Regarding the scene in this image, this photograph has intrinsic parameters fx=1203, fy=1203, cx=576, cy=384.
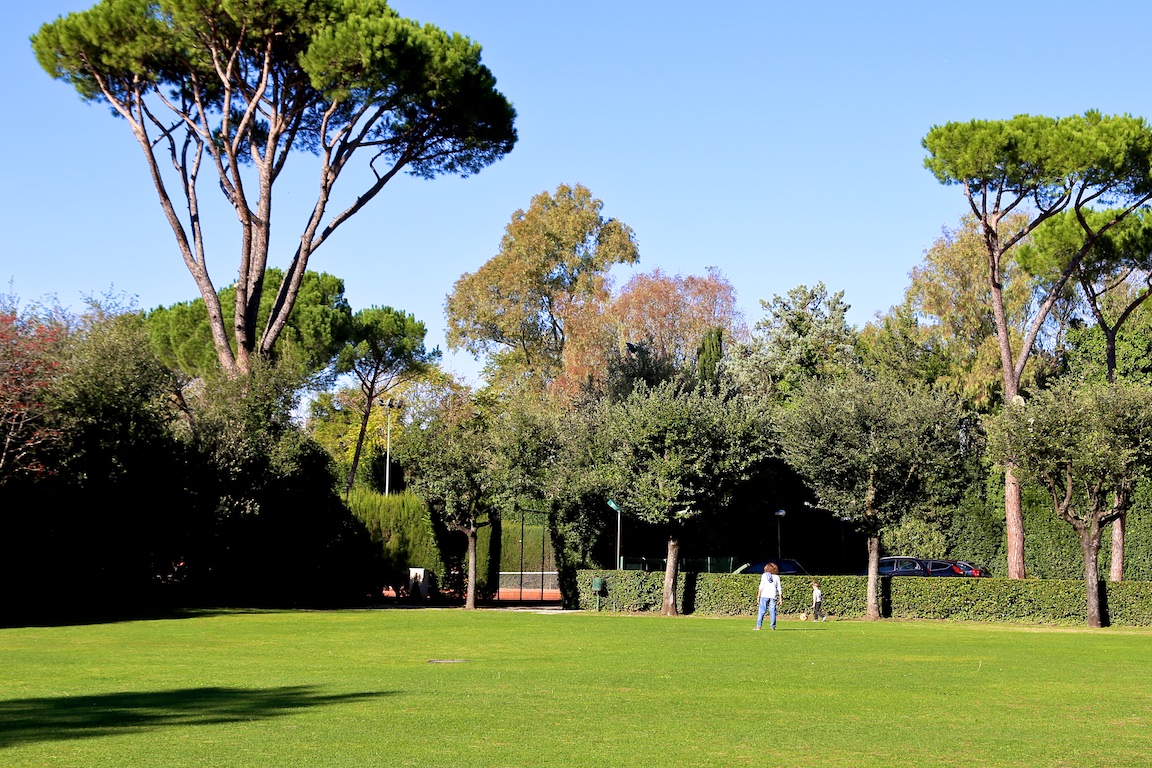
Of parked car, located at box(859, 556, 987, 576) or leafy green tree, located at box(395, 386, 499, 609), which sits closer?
leafy green tree, located at box(395, 386, 499, 609)

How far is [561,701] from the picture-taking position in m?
12.5

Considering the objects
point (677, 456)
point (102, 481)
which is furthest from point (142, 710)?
point (677, 456)

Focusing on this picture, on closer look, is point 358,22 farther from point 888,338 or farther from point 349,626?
point 888,338

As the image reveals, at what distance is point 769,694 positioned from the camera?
13.4m

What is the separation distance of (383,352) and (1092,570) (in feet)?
142

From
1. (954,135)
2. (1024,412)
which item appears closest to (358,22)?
(954,135)

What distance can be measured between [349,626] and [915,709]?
678 inches

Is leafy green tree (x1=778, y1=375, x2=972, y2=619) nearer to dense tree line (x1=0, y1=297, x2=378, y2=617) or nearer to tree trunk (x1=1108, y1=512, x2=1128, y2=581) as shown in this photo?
tree trunk (x1=1108, y1=512, x2=1128, y2=581)

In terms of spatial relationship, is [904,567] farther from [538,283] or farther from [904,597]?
[538,283]

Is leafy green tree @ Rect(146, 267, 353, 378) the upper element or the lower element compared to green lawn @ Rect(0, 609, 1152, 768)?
upper

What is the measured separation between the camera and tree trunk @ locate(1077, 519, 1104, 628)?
98.7 ft

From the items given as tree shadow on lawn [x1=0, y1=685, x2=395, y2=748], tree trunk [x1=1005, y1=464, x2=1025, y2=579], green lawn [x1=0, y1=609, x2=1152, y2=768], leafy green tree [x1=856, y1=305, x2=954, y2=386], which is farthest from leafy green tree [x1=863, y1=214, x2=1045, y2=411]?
tree shadow on lawn [x1=0, y1=685, x2=395, y2=748]

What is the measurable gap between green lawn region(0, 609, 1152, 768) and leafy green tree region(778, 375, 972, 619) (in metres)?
10.1

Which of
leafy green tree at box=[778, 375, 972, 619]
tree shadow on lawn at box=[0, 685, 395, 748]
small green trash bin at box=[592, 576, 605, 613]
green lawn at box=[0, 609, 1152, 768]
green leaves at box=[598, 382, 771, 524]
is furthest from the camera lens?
small green trash bin at box=[592, 576, 605, 613]
